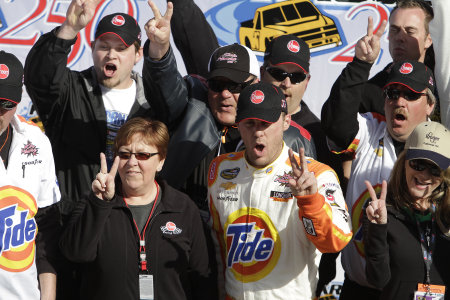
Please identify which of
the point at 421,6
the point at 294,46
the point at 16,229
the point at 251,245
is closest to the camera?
the point at 16,229

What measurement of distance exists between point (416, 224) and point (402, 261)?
0.63ft

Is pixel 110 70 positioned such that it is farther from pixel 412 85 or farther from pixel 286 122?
pixel 412 85

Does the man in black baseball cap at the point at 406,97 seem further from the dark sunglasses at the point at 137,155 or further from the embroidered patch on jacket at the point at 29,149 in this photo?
the embroidered patch on jacket at the point at 29,149

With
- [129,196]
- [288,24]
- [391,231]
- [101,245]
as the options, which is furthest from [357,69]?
[288,24]

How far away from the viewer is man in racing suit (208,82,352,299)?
3160mm

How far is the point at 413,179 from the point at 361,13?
7.41 ft

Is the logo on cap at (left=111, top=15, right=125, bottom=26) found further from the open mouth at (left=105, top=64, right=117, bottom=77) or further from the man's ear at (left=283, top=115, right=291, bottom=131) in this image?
the man's ear at (left=283, top=115, right=291, bottom=131)

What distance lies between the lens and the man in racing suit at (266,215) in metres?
3.16

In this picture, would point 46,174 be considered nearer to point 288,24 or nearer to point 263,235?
point 263,235

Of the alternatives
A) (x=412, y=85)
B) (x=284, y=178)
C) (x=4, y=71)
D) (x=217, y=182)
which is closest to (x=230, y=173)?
(x=217, y=182)

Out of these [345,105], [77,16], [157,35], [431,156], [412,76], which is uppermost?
[77,16]

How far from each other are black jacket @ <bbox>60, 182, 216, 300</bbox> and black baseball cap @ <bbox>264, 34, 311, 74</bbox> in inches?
41.2

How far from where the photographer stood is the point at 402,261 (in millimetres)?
3236

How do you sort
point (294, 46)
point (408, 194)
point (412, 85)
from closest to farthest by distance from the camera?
1. point (408, 194)
2. point (412, 85)
3. point (294, 46)
